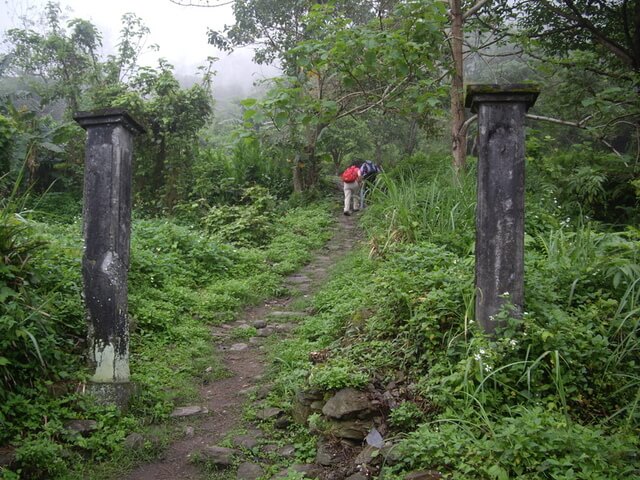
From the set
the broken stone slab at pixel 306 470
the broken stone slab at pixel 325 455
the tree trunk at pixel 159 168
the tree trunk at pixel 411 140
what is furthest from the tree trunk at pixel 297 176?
the broken stone slab at pixel 306 470

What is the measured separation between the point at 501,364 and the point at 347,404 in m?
1.11

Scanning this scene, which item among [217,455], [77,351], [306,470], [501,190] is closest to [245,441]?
[217,455]

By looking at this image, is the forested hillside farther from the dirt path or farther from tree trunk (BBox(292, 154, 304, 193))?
tree trunk (BBox(292, 154, 304, 193))

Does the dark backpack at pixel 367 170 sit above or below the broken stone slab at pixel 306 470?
above

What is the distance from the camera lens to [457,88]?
7.90 metres

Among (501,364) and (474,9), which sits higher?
(474,9)

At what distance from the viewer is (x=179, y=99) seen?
494 inches

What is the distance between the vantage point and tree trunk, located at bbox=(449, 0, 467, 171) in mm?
7836

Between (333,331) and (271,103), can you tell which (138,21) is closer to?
(271,103)

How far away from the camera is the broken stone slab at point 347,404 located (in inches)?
149

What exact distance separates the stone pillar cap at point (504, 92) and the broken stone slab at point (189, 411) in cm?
331

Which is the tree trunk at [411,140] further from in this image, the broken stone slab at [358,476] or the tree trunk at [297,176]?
the broken stone slab at [358,476]

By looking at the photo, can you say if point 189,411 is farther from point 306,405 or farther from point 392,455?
point 392,455

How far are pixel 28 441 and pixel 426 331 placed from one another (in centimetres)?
287
